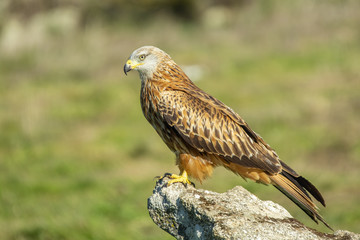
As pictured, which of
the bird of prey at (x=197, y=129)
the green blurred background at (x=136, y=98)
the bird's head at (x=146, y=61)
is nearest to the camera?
the bird of prey at (x=197, y=129)

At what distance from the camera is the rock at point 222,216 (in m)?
4.26

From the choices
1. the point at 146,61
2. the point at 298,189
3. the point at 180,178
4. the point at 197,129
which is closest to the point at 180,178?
the point at 180,178

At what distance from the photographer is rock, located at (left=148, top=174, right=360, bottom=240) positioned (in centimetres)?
426

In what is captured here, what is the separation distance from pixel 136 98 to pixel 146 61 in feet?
36.7

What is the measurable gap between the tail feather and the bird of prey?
0.01 m

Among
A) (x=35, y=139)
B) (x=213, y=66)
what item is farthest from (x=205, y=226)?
(x=213, y=66)

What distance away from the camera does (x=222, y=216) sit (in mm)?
4426

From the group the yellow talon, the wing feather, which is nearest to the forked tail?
the wing feather

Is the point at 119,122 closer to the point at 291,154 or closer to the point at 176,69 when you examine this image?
the point at 291,154

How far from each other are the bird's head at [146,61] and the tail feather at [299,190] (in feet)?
5.38

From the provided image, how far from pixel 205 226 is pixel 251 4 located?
24.0 metres

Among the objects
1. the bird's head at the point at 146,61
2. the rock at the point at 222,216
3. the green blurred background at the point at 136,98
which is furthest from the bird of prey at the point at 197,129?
the green blurred background at the point at 136,98

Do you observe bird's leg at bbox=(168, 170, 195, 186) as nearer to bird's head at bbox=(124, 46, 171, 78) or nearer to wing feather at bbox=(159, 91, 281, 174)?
wing feather at bbox=(159, 91, 281, 174)

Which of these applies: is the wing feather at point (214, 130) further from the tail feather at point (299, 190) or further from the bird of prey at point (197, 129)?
the tail feather at point (299, 190)
